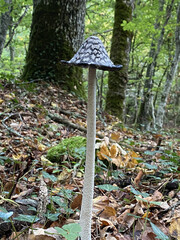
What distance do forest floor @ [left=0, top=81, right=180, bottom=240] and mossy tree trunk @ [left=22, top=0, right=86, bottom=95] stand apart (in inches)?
36.0

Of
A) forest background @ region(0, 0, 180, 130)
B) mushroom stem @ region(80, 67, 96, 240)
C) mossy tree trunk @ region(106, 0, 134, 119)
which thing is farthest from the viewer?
mossy tree trunk @ region(106, 0, 134, 119)

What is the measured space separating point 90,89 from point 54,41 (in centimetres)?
499

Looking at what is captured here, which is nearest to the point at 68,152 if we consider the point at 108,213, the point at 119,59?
the point at 108,213

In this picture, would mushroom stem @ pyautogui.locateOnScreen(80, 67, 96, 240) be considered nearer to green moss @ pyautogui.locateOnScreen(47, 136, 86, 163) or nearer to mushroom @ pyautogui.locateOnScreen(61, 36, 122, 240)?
mushroom @ pyautogui.locateOnScreen(61, 36, 122, 240)

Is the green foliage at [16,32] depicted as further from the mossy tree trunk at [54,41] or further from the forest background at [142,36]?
the mossy tree trunk at [54,41]

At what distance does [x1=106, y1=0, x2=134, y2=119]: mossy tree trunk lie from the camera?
7.24 metres

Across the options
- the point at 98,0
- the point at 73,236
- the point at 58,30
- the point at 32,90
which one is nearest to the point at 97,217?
the point at 73,236

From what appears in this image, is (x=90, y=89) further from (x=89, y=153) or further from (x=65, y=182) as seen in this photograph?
(x=65, y=182)

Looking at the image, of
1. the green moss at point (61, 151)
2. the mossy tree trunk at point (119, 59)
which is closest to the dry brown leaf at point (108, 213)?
the green moss at point (61, 151)

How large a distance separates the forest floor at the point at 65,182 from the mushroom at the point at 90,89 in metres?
0.18

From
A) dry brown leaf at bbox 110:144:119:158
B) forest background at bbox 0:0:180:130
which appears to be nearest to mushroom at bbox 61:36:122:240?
dry brown leaf at bbox 110:144:119:158

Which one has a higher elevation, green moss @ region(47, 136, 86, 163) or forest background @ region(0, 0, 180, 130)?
forest background @ region(0, 0, 180, 130)

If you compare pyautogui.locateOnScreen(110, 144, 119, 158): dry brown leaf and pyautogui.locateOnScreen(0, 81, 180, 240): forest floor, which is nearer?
pyautogui.locateOnScreen(0, 81, 180, 240): forest floor

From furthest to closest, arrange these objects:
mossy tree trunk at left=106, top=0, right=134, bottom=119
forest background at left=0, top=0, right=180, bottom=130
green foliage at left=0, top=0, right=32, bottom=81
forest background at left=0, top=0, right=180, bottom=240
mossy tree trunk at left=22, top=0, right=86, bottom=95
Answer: mossy tree trunk at left=106, top=0, right=134, bottom=119 → forest background at left=0, top=0, right=180, bottom=130 → mossy tree trunk at left=22, top=0, right=86, bottom=95 → green foliage at left=0, top=0, right=32, bottom=81 → forest background at left=0, top=0, right=180, bottom=240
